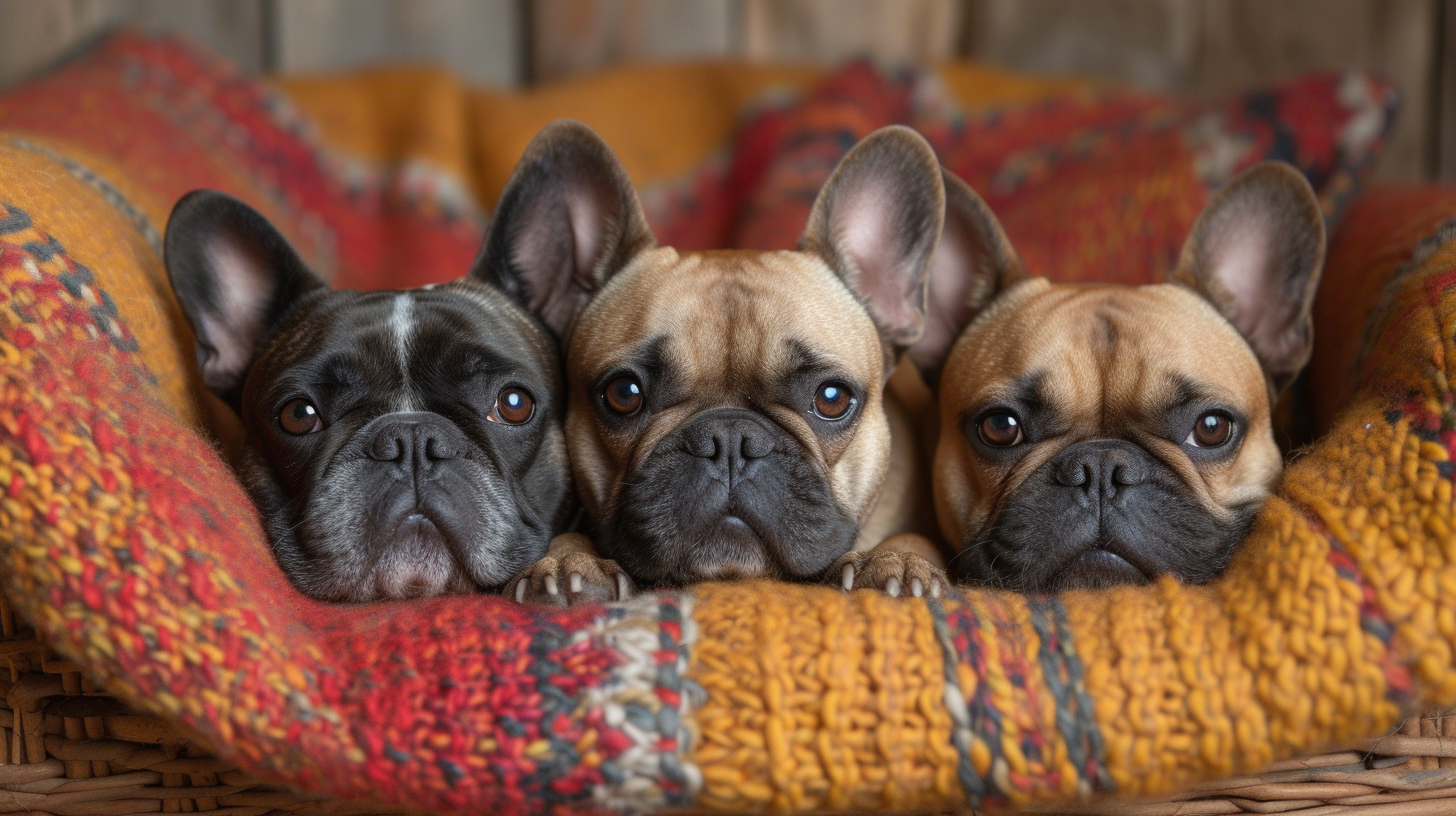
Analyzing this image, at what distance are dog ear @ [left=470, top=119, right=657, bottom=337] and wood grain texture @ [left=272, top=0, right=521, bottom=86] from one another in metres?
1.84

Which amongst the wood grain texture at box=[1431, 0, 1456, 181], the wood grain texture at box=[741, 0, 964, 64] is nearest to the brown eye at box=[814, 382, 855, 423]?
the wood grain texture at box=[741, 0, 964, 64]

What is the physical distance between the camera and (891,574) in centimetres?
156

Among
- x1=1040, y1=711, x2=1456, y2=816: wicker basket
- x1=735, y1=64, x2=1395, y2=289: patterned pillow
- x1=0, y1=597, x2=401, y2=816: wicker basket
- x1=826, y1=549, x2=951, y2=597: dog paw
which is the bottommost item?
x1=1040, y1=711, x2=1456, y2=816: wicker basket

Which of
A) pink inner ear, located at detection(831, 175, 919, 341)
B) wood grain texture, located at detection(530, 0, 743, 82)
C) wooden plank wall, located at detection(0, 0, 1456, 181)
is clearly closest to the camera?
pink inner ear, located at detection(831, 175, 919, 341)

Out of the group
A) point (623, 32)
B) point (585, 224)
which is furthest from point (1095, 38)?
point (585, 224)

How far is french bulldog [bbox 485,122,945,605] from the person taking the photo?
1.61 m

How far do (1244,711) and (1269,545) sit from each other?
27 cm

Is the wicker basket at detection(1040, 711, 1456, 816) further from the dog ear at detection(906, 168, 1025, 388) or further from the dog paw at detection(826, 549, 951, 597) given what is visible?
the dog ear at detection(906, 168, 1025, 388)

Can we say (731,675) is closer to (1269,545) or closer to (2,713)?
(1269,545)

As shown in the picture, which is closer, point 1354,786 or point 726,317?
point 1354,786

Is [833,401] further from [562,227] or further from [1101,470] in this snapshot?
[562,227]

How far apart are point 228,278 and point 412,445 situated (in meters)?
0.59

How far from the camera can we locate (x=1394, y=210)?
7.18 ft

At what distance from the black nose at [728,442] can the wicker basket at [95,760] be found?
0.69m
